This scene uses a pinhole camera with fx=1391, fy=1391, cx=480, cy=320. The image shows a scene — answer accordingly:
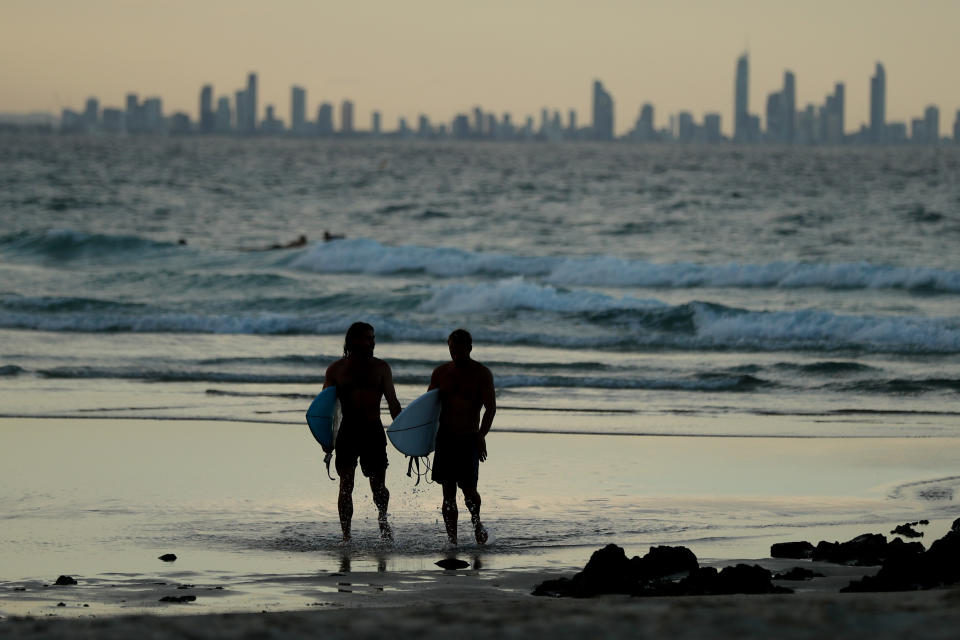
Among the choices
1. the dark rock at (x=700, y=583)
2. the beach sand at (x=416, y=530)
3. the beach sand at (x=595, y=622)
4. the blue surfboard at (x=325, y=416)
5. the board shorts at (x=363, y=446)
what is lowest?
the beach sand at (x=416, y=530)

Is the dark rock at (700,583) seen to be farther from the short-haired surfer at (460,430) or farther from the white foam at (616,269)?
the white foam at (616,269)

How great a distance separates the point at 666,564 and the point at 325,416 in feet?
8.82

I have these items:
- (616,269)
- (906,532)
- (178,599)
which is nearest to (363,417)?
(178,599)

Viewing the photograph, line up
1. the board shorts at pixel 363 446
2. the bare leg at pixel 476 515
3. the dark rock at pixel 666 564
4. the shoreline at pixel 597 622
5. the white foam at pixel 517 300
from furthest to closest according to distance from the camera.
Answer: the white foam at pixel 517 300 → the board shorts at pixel 363 446 → the bare leg at pixel 476 515 → the dark rock at pixel 666 564 → the shoreline at pixel 597 622

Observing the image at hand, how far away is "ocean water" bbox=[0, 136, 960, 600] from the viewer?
33.2ft

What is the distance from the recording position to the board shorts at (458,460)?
8.89 m

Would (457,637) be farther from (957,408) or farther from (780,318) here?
(780,318)

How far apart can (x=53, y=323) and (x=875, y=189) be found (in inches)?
2278

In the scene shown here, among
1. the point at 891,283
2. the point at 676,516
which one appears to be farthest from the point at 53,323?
the point at 891,283

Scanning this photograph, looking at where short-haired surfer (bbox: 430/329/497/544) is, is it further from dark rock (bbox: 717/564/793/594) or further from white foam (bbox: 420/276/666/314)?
white foam (bbox: 420/276/666/314)

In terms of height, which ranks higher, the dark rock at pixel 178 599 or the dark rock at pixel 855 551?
the dark rock at pixel 855 551

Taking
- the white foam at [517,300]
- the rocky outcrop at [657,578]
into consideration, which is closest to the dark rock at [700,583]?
the rocky outcrop at [657,578]

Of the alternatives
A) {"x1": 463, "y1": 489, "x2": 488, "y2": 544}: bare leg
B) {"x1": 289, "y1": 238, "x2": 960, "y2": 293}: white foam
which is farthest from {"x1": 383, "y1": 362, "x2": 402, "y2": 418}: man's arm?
{"x1": 289, "y1": 238, "x2": 960, "y2": 293}: white foam

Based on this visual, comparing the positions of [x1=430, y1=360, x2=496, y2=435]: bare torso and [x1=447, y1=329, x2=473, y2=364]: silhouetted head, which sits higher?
[x1=447, y1=329, x2=473, y2=364]: silhouetted head
